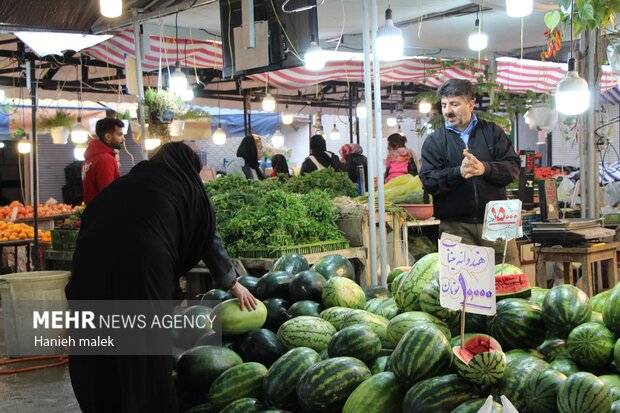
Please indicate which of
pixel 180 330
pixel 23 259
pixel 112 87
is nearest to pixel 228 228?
pixel 180 330

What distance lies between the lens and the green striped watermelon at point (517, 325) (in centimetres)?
229

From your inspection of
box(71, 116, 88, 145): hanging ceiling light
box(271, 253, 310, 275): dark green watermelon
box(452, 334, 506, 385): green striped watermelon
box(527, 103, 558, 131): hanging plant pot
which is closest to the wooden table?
box(271, 253, 310, 275): dark green watermelon

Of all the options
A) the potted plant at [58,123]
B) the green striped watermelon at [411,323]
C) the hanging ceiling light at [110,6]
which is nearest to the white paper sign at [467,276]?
the green striped watermelon at [411,323]

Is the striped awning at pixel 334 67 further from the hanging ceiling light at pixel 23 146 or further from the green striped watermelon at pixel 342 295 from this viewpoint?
the green striped watermelon at pixel 342 295

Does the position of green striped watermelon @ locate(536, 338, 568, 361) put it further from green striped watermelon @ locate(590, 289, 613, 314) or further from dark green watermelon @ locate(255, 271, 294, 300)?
dark green watermelon @ locate(255, 271, 294, 300)

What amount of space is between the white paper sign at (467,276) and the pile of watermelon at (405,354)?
107 millimetres

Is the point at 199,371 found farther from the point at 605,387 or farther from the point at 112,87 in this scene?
the point at 112,87

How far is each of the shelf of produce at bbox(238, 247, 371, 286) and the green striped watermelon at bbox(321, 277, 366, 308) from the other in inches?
77.0

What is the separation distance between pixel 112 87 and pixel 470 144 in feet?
35.2

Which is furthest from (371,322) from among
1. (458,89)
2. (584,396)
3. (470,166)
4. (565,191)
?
(565,191)

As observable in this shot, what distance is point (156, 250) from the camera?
116 inches

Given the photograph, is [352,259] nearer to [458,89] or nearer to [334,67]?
[458,89]

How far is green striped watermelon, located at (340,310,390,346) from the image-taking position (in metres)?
2.63

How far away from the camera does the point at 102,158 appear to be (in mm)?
6875
